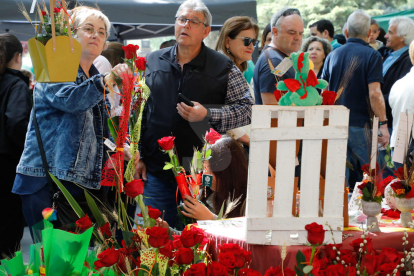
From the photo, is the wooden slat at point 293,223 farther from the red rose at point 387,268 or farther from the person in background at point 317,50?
the person in background at point 317,50

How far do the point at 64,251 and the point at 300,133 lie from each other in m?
0.71

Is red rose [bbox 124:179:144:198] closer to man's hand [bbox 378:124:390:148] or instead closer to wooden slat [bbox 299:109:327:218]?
wooden slat [bbox 299:109:327:218]

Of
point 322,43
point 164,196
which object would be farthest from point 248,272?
point 322,43

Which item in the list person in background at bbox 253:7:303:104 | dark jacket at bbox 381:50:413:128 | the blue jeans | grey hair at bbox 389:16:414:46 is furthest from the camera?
grey hair at bbox 389:16:414:46

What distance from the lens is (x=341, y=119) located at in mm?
1271

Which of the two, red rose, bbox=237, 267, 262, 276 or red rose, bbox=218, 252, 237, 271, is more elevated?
red rose, bbox=218, 252, 237, 271

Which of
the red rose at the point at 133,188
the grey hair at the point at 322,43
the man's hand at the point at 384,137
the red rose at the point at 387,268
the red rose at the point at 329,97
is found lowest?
the man's hand at the point at 384,137

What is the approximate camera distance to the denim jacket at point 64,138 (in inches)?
75.3

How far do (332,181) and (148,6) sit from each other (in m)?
4.35

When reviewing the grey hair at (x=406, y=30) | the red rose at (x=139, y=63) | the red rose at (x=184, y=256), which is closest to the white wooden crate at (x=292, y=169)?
the red rose at (x=184, y=256)

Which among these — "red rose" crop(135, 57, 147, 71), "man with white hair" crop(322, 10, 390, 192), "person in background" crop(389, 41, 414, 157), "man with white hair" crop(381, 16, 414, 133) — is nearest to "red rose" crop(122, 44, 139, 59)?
"red rose" crop(135, 57, 147, 71)

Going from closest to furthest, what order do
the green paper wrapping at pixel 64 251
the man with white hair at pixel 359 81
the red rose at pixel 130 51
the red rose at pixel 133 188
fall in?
1. the green paper wrapping at pixel 64 251
2. the red rose at pixel 133 188
3. the red rose at pixel 130 51
4. the man with white hair at pixel 359 81

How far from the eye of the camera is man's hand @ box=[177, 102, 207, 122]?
218cm

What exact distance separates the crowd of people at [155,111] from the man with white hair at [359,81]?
23 mm
